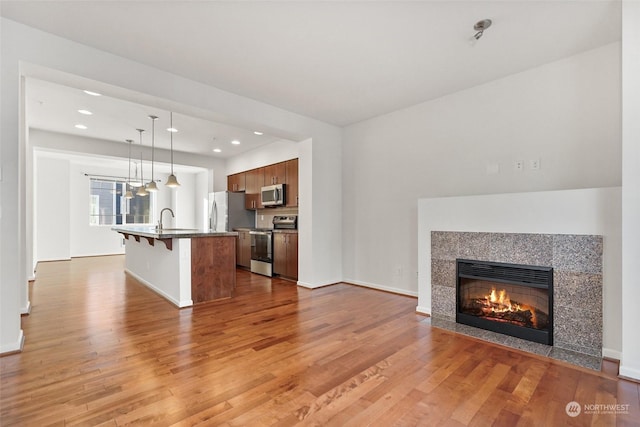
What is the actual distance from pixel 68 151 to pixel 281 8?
5.83 meters

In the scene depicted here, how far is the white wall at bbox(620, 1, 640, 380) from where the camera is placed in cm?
211

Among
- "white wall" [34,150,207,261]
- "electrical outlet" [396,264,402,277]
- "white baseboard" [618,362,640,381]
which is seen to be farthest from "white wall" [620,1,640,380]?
"white wall" [34,150,207,261]

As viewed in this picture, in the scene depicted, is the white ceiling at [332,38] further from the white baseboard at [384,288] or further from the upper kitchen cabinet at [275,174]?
the white baseboard at [384,288]

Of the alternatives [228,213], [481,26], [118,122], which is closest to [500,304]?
[481,26]

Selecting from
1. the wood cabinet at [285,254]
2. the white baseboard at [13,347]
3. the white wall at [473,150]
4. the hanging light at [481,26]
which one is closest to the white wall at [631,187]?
the white wall at [473,150]

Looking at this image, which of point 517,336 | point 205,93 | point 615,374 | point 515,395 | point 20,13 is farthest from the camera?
point 205,93

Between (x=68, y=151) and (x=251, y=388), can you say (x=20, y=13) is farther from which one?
(x=68, y=151)

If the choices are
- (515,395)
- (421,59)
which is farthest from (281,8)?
(515,395)

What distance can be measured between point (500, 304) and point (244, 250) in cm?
516

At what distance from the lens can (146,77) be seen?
3107mm

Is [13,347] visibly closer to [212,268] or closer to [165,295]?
[165,295]

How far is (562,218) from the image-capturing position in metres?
2.60

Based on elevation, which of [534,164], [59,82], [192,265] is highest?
[59,82]

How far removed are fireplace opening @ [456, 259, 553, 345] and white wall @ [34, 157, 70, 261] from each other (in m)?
9.43
